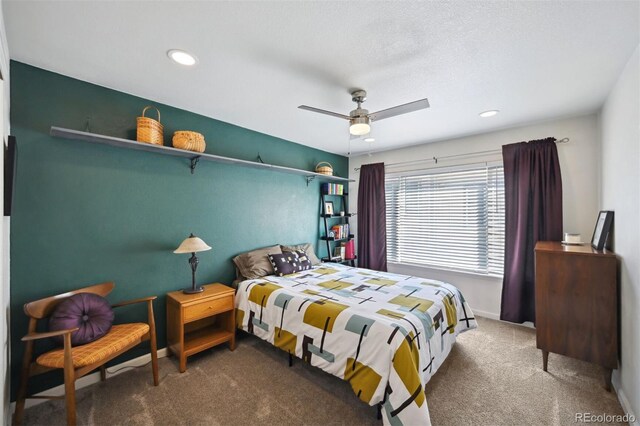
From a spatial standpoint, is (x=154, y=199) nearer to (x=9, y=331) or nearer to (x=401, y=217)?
(x=9, y=331)

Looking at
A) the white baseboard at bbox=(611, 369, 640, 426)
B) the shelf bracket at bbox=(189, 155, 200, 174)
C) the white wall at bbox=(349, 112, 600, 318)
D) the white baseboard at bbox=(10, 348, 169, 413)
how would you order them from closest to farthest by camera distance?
the white baseboard at bbox=(611, 369, 640, 426) → the white baseboard at bbox=(10, 348, 169, 413) → the shelf bracket at bbox=(189, 155, 200, 174) → the white wall at bbox=(349, 112, 600, 318)

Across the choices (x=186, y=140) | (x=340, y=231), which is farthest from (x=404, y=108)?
(x=340, y=231)

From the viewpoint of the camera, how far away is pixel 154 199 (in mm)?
2609

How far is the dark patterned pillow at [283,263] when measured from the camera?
10.6ft

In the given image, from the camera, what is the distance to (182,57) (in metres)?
1.86

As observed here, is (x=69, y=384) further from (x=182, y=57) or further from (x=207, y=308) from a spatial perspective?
(x=182, y=57)

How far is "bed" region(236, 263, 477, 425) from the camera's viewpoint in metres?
1.71

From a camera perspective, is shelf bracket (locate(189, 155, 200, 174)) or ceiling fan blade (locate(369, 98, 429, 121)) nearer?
ceiling fan blade (locate(369, 98, 429, 121))

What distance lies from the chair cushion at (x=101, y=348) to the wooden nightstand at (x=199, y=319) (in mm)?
328

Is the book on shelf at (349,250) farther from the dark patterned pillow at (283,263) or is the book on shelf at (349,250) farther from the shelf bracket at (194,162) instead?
the shelf bracket at (194,162)

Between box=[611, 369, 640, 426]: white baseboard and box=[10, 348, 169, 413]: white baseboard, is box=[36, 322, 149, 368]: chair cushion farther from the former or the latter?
box=[611, 369, 640, 426]: white baseboard

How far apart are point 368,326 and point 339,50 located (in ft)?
6.28

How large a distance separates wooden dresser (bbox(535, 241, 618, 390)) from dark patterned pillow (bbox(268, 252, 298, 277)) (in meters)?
2.49

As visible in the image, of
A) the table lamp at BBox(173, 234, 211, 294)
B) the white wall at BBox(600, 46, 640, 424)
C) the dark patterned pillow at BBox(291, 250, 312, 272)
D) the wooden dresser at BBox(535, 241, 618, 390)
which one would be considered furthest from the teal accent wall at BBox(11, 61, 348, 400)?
the white wall at BBox(600, 46, 640, 424)
